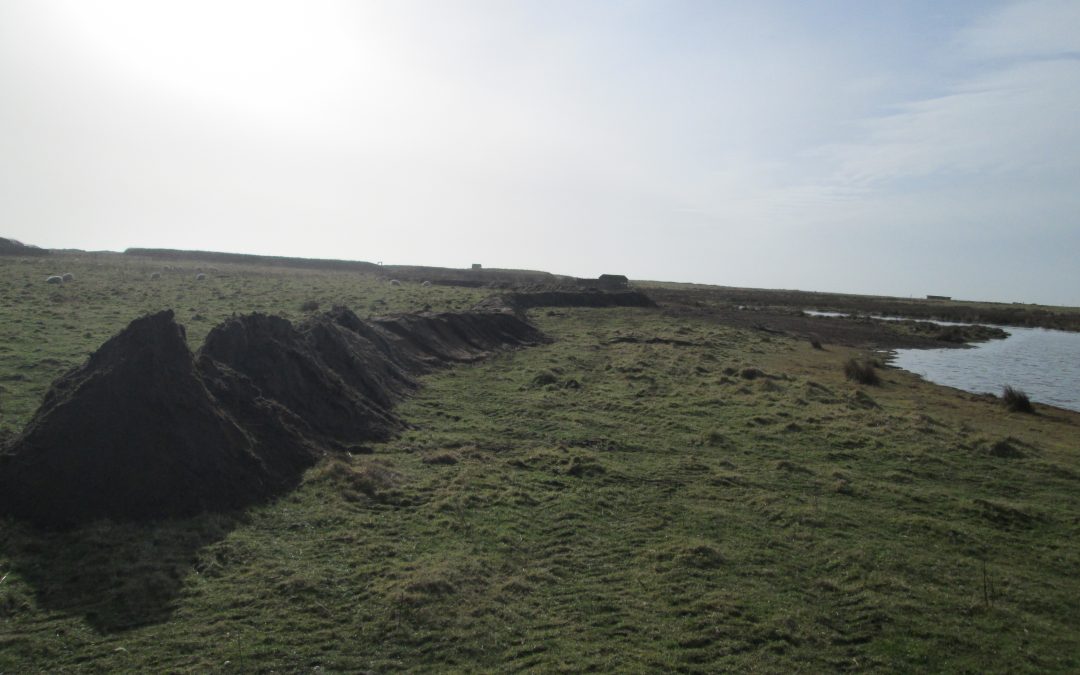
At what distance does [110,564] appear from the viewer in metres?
8.98

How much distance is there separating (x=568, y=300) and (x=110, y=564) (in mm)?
52176

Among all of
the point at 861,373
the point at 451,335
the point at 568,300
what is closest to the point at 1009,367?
the point at 861,373

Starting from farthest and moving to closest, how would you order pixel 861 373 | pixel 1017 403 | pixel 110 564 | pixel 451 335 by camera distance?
pixel 451 335 → pixel 861 373 → pixel 1017 403 → pixel 110 564

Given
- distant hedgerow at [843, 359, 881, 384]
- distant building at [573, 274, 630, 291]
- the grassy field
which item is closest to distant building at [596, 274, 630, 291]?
distant building at [573, 274, 630, 291]

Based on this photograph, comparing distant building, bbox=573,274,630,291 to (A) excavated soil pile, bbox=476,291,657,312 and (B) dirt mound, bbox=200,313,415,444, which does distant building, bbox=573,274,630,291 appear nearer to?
(A) excavated soil pile, bbox=476,291,657,312

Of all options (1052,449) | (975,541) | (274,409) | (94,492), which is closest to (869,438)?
(1052,449)

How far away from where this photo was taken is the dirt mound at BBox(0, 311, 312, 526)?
10.3 meters

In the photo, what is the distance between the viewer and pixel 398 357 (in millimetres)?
25516

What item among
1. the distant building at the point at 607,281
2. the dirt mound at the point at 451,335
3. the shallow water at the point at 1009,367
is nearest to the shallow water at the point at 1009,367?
the shallow water at the point at 1009,367

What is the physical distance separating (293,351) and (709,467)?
10831mm

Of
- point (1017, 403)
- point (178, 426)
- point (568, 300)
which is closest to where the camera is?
point (178, 426)

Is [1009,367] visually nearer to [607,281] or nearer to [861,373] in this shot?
[861,373]

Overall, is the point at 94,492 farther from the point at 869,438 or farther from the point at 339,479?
the point at 869,438

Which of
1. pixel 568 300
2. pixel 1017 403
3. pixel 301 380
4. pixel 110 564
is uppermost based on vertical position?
pixel 568 300
